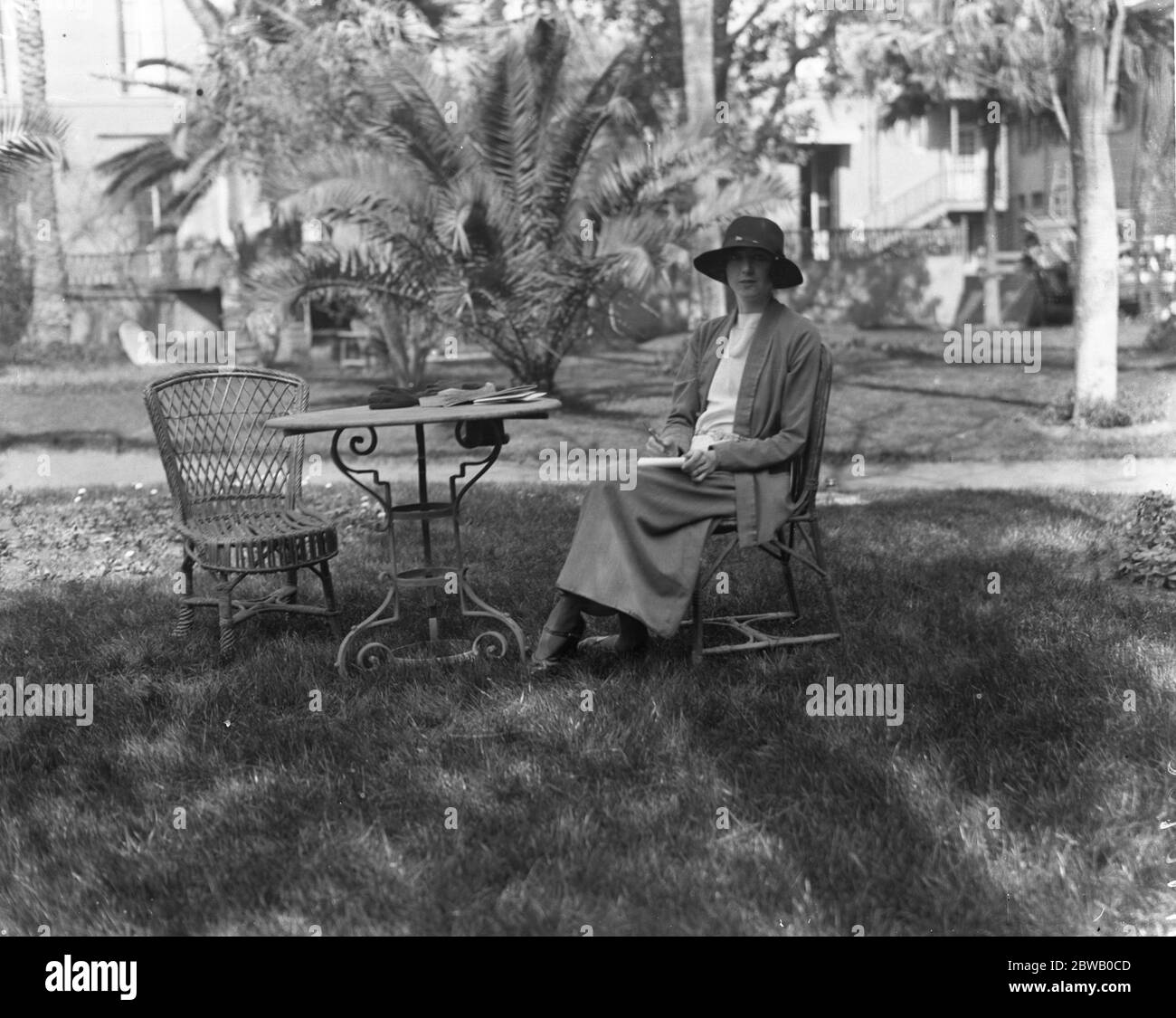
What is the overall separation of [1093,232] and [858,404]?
3.23 m

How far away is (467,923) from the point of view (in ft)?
11.9

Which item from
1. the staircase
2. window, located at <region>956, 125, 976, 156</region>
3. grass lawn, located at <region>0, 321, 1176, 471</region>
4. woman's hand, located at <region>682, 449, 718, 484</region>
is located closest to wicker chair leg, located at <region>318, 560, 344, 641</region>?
woman's hand, located at <region>682, 449, 718, 484</region>

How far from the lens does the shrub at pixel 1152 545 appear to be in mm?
6488

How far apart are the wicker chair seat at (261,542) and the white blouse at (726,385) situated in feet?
5.37

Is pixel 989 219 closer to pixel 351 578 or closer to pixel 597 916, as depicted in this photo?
pixel 351 578

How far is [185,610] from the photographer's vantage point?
21.2ft

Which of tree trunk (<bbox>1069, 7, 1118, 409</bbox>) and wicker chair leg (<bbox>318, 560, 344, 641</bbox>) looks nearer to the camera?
wicker chair leg (<bbox>318, 560, 344, 641</bbox>)

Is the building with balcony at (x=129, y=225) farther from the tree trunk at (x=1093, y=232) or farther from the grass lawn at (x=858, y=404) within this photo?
the tree trunk at (x=1093, y=232)

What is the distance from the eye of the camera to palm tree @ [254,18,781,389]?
1371cm

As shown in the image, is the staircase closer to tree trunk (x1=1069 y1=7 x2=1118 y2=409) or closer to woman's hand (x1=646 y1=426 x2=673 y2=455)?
tree trunk (x1=1069 y1=7 x2=1118 y2=409)

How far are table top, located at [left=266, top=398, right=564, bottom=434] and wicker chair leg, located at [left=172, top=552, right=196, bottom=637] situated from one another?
101 centimetres

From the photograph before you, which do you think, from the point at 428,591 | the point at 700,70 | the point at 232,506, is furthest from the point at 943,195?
the point at 428,591

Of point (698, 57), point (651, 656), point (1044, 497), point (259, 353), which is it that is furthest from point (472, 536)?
point (259, 353)

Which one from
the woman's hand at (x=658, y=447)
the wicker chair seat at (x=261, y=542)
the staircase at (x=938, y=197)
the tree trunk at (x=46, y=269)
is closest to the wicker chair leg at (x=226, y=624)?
the wicker chair seat at (x=261, y=542)
